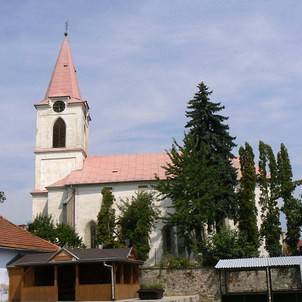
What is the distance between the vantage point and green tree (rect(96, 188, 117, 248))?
136 feet

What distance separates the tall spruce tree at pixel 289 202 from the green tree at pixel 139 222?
10860 mm

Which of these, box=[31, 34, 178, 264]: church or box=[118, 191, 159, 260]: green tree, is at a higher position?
box=[31, 34, 178, 264]: church

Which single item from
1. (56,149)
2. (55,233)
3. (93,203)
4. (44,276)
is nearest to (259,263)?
(44,276)

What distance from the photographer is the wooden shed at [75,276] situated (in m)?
26.6

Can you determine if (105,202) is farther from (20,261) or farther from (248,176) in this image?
(20,261)

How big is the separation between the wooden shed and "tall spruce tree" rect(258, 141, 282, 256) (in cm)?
1264

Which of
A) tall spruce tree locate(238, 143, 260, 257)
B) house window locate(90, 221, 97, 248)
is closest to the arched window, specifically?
house window locate(90, 221, 97, 248)

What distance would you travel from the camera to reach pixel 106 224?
42875mm

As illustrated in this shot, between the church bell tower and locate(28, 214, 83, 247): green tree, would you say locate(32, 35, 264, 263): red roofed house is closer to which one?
the church bell tower

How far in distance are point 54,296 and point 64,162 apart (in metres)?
25.3

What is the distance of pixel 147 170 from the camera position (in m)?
49.0

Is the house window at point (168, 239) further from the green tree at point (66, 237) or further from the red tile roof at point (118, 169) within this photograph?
the green tree at point (66, 237)

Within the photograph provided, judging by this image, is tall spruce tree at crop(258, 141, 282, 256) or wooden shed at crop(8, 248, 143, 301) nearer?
wooden shed at crop(8, 248, 143, 301)

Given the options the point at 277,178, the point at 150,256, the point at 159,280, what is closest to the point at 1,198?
the point at 159,280
